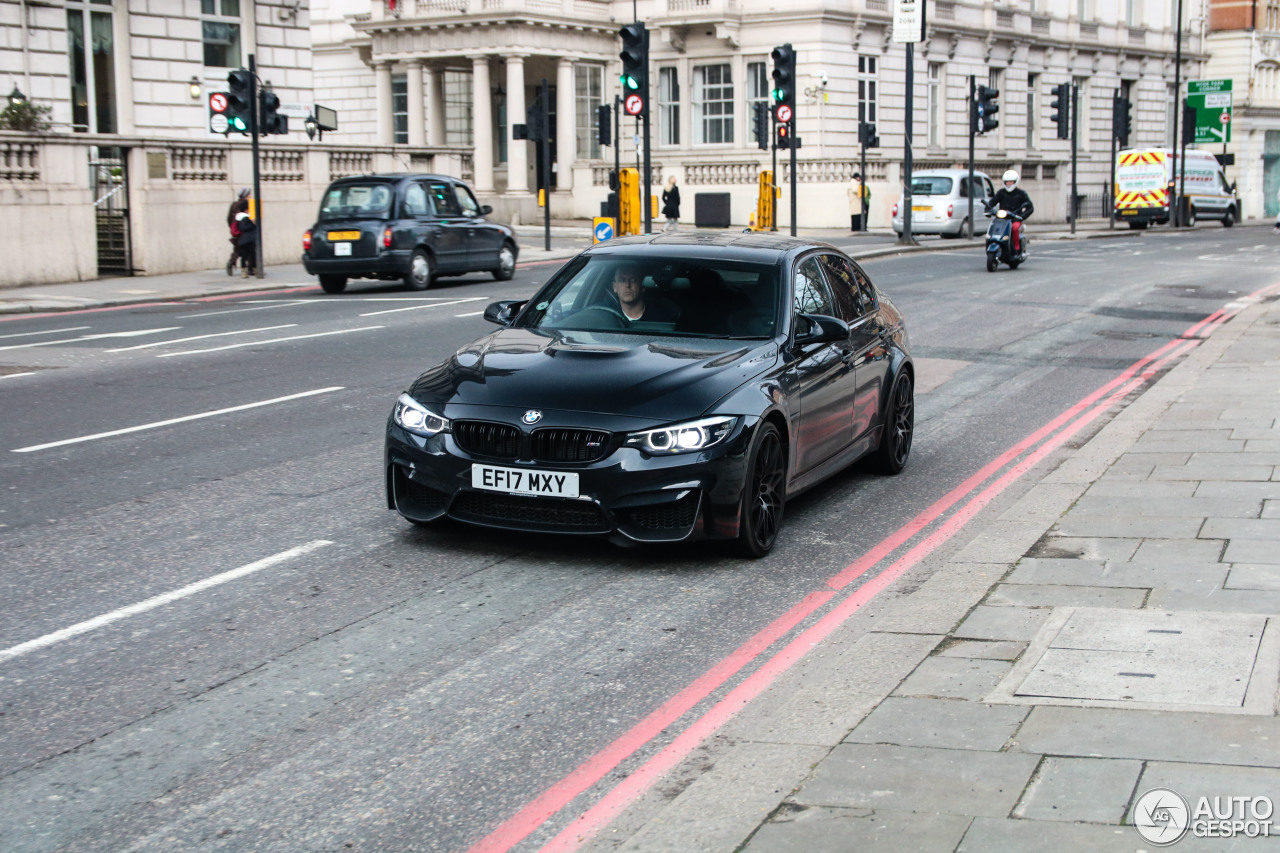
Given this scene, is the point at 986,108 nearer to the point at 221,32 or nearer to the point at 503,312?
the point at 221,32

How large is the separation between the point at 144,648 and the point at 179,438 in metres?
4.77

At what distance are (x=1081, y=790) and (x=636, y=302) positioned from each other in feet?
14.3

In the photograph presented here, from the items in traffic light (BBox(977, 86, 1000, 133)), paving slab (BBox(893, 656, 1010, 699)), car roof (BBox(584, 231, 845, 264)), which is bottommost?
paving slab (BBox(893, 656, 1010, 699))

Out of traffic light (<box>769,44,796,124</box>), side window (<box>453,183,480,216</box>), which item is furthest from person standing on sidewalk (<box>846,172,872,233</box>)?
side window (<box>453,183,480,216</box>)

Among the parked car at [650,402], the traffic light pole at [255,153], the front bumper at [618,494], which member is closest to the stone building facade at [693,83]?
the traffic light pole at [255,153]

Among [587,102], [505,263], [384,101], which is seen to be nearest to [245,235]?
[505,263]

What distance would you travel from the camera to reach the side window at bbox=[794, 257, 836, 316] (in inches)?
322

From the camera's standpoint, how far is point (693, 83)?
52.6 meters

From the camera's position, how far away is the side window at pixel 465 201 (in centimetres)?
2556

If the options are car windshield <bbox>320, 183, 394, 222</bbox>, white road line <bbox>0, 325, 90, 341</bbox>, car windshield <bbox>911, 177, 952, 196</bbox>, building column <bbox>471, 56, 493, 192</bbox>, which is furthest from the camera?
building column <bbox>471, 56, 493, 192</bbox>

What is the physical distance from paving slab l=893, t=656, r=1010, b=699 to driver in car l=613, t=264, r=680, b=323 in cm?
297

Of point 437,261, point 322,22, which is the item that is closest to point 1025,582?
point 437,261

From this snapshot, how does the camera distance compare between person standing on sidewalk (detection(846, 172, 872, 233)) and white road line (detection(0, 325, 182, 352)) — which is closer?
white road line (detection(0, 325, 182, 352))

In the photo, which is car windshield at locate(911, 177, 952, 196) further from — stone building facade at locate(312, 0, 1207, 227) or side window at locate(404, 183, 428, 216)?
side window at locate(404, 183, 428, 216)
